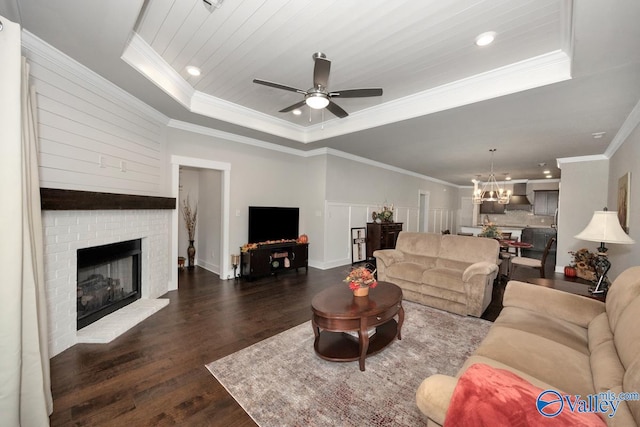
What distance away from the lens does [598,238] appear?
2.36 meters

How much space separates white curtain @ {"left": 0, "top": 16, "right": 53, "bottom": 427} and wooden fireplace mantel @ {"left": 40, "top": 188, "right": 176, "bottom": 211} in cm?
71

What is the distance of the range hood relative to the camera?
9734 mm

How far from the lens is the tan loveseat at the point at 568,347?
1.10m

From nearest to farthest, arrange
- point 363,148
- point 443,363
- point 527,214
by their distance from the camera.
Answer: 1. point 443,363
2. point 363,148
3. point 527,214

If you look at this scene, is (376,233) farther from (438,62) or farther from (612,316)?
(612,316)

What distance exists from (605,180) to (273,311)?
7344mm

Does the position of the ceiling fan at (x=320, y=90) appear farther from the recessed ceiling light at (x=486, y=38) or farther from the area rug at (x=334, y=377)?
the area rug at (x=334, y=377)

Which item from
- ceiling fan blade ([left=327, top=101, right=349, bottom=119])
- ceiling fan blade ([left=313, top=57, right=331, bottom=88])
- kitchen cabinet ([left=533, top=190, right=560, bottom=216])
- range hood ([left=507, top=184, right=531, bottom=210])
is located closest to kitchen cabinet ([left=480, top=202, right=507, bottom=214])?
range hood ([left=507, top=184, right=531, bottom=210])

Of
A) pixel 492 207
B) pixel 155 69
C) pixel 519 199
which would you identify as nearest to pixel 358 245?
pixel 155 69

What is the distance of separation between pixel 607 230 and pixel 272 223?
15.0ft

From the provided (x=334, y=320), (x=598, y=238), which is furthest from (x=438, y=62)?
(x=334, y=320)

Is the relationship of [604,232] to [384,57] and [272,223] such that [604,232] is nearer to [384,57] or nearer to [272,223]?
[384,57]

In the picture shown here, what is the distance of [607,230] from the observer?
2.35 m

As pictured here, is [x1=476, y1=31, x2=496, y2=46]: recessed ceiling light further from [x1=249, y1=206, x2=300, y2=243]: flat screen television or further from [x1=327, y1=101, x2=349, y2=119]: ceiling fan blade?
[x1=249, y1=206, x2=300, y2=243]: flat screen television
